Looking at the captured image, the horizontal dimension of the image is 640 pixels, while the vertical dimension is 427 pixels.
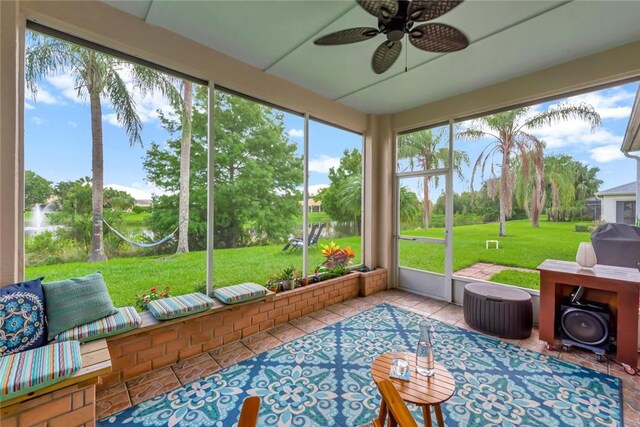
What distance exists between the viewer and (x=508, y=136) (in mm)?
3623

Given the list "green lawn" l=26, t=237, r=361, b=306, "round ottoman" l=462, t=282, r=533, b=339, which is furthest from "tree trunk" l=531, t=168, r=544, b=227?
"green lawn" l=26, t=237, r=361, b=306

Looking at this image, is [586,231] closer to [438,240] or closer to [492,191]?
[492,191]

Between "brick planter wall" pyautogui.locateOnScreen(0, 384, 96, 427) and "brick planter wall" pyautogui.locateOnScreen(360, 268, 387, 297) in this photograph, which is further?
"brick planter wall" pyautogui.locateOnScreen(360, 268, 387, 297)

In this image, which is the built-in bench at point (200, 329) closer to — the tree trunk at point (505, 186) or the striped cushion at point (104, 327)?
the striped cushion at point (104, 327)

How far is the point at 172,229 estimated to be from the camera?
3.46m

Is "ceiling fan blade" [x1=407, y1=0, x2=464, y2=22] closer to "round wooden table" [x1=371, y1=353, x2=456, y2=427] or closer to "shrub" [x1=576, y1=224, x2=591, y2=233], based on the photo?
"round wooden table" [x1=371, y1=353, x2=456, y2=427]

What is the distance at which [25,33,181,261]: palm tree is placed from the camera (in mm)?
2186

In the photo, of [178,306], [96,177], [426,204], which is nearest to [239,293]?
[178,306]

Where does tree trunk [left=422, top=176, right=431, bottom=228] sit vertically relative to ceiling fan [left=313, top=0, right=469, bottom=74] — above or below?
below

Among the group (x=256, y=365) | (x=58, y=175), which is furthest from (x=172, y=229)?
(x=256, y=365)

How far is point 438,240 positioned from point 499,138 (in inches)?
67.8

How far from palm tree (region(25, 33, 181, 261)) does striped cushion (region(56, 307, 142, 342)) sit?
3.81 feet

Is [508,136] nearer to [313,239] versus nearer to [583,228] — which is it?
[583,228]

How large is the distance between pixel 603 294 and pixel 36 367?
4.49 metres
